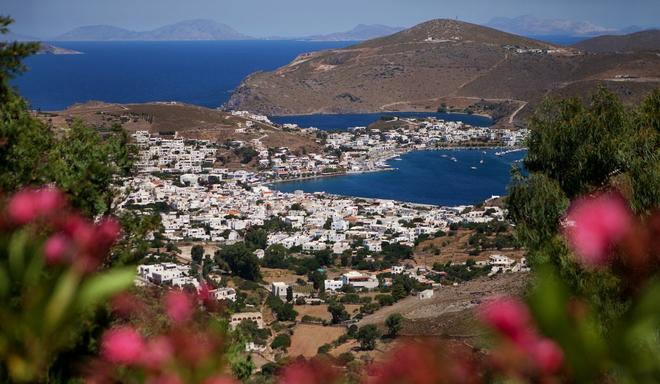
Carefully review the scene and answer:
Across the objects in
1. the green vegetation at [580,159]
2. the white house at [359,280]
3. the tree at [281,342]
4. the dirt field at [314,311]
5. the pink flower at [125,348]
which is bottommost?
the white house at [359,280]

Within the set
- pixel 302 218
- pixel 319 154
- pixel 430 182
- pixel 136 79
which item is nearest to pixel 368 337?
pixel 302 218

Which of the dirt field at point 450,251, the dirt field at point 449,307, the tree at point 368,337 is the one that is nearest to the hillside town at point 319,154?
the dirt field at point 450,251

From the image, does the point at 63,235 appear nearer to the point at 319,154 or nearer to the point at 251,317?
the point at 251,317

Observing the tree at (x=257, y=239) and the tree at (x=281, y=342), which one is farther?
the tree at (x=257, y=239)

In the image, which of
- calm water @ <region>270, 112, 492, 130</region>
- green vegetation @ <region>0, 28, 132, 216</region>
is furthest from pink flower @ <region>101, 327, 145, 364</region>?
calm water @ <region>270, 112, 492, 130</region>

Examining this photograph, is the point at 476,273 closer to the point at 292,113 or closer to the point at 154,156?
the point at 154,156

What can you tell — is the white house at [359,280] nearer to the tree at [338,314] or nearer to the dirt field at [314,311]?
the dirt field at [314,311]
